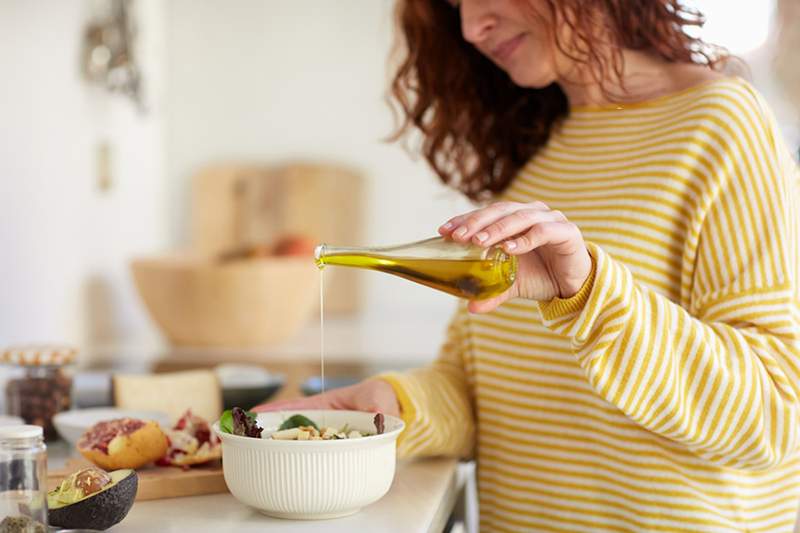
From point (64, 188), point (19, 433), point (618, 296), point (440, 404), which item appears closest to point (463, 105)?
point (440, 404)

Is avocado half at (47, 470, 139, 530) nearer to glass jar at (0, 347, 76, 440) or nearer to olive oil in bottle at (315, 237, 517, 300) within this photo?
olive oil in bottle at (315, 237, 517, 300)

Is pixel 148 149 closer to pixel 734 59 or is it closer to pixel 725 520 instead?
pixel 734 59

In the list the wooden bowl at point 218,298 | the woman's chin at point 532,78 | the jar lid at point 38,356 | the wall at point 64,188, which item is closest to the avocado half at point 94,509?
the jar lid at point 38,356

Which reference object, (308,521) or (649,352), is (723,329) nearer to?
(649,352)

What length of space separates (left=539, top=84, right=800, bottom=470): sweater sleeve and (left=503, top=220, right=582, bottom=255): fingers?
46 mm

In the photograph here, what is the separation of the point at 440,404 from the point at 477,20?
0.42 meters

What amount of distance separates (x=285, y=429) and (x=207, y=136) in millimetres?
2505

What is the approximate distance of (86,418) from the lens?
3.73ft

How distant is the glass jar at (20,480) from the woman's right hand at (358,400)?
0.98 feet

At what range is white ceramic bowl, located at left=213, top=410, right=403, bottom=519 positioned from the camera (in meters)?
0.81

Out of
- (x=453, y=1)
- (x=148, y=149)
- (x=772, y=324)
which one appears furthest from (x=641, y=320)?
(x=148, y=149)

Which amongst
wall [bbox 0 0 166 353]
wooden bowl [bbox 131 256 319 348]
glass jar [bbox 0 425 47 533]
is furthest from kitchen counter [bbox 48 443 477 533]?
wooden bowl [bbox 131 256 319 348]

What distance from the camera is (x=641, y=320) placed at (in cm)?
85

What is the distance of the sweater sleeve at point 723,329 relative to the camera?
2.79 feet
